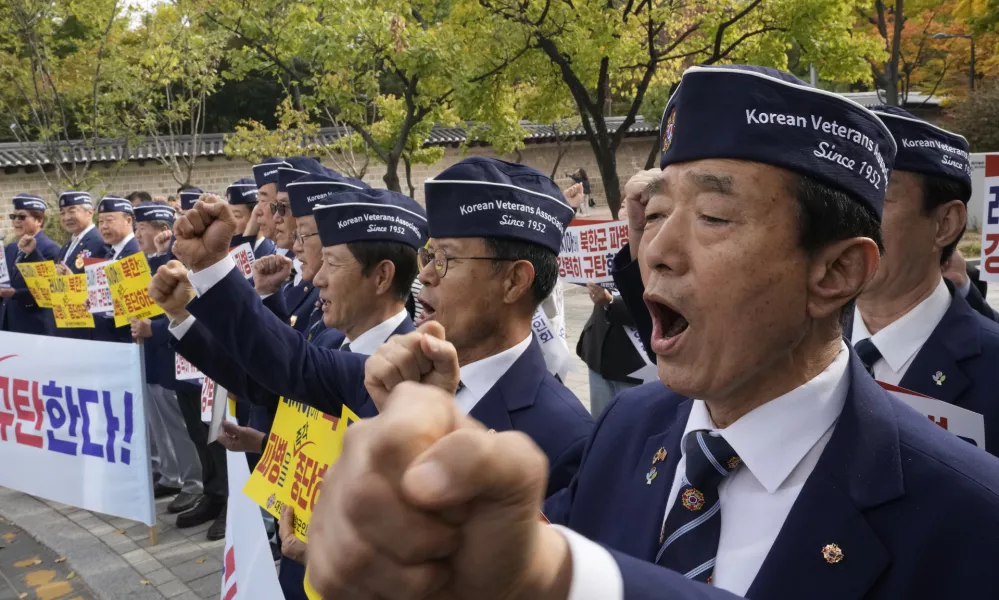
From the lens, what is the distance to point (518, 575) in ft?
2.37

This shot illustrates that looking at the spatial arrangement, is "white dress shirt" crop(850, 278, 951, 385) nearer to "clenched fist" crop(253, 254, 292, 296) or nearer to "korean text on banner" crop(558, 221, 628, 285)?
"korean text on banner" crop(558, 221, 628, 285)

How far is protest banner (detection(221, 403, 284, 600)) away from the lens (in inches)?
119

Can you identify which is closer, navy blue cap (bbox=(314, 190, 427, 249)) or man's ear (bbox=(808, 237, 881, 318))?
man's ear (bbox=(808, 237, 881, 318))

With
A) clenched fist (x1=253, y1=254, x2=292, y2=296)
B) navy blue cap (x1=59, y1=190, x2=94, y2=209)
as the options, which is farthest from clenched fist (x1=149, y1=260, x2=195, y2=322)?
Answer: navy blue cap (x1=59, y1=190, x2=94, y2=209)

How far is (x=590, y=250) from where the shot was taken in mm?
5086

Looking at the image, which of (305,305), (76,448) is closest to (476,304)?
(305,305)

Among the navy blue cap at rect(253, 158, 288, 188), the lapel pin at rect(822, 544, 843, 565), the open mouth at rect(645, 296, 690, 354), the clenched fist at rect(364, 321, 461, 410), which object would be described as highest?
the navy blue cap at rect(253, 158, 288, 188)

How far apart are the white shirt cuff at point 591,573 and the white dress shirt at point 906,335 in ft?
6.48

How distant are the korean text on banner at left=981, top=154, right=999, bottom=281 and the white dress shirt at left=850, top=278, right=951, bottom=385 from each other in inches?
61.0

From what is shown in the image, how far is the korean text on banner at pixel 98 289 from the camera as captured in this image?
705 centimetres

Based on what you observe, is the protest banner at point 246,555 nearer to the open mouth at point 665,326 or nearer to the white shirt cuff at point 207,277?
the white shirt cuff at point 207,277

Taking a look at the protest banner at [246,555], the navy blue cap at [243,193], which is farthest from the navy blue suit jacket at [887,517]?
the navy blue cap at [243,193]

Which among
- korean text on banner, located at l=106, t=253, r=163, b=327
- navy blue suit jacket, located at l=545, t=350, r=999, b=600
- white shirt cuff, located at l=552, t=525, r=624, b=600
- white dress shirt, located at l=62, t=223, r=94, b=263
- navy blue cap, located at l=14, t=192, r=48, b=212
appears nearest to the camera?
white shirt cuff, located at l=552, t=525, r=624, b=600

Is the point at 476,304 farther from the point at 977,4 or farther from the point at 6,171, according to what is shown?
the point at 6,171
